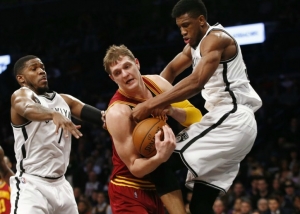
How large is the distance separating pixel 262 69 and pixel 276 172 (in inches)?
144

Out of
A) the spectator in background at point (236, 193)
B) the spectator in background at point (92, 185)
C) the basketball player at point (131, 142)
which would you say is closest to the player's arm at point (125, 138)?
the basketball player at point (131, 142)

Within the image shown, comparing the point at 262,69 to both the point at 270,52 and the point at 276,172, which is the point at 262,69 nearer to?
the point at 270,52

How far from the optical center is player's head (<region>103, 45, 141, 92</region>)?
391cm

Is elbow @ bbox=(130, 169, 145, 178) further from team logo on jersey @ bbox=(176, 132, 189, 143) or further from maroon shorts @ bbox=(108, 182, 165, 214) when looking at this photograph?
team logo on jersey @ bbox=(176, 132, 189, 143)

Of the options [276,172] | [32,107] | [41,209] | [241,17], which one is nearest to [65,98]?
[32,107]

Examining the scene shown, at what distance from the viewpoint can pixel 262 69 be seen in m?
12.6

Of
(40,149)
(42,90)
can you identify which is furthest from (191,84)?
(42,90)

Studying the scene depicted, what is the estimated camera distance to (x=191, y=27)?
3965mm

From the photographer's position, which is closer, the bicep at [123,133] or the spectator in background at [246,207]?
the bicep at [123,133]

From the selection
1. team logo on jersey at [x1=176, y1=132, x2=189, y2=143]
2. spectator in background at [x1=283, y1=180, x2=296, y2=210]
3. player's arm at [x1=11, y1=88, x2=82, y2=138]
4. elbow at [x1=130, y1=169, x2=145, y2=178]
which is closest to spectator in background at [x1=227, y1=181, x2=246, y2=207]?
spectator in background at [x1=283, y1=180, x2=296, y2=210]

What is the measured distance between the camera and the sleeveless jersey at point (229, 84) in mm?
3951

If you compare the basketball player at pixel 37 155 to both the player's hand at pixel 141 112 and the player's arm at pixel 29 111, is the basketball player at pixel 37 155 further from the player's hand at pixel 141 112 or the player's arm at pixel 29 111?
the player's hand at pixel 141 112

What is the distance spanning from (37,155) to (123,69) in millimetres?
1549

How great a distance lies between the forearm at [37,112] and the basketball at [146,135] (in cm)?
99
